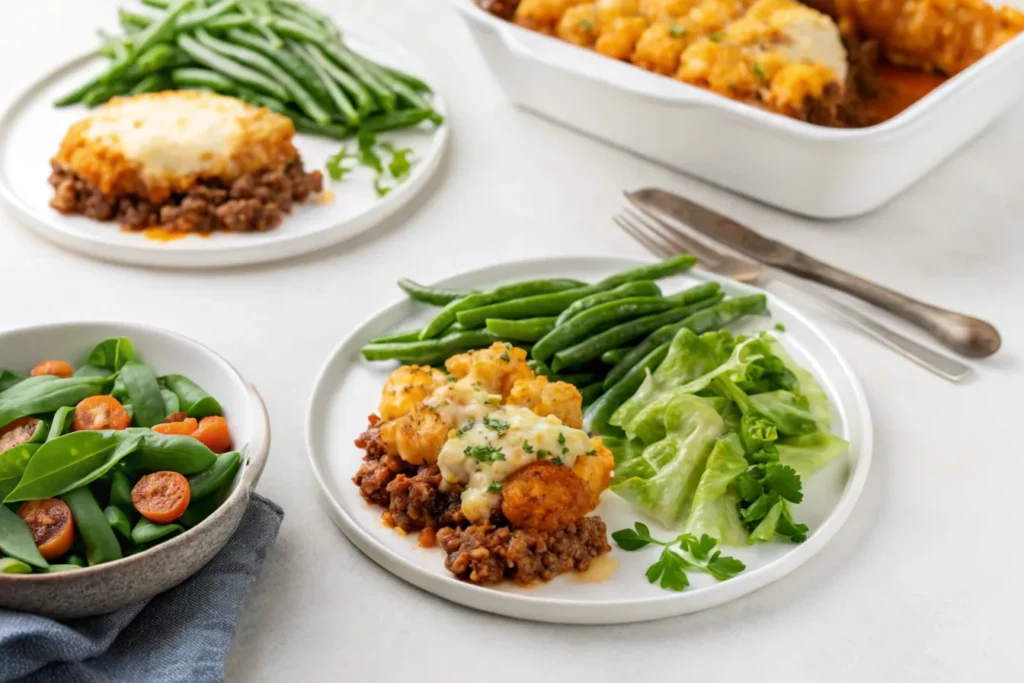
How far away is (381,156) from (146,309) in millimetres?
1012

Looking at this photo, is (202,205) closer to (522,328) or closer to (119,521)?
(522,328)

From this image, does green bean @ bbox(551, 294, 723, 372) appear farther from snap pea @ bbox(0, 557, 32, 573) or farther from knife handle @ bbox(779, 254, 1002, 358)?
snap pea @ bbox(0, 557, 32, 573)

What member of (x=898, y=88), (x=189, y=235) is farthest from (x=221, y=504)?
(x=898, y=88)

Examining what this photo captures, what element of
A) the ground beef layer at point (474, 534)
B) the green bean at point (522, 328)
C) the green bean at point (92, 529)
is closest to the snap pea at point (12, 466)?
the green bean at point (92, 529)

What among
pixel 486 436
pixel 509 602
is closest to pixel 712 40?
pixel 486 436

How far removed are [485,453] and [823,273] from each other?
1.40 metres

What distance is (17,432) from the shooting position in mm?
2393

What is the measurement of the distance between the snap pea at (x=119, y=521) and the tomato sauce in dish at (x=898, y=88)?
9.15ft

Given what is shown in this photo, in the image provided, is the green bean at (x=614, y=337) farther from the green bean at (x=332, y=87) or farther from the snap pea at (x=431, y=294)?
the green bean at (x=332, y=87)

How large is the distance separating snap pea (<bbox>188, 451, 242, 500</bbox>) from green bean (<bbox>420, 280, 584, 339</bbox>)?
769mm

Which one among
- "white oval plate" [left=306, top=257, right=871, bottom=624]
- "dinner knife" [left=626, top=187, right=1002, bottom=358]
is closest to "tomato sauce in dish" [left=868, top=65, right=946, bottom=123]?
"dinner knife" [left=626, top=187, right=1002, bottom=358]

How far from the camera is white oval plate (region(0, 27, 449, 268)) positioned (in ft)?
11.4

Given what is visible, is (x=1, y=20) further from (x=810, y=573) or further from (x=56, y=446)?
(x=810, y=573)

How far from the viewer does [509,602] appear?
2.26 meters
